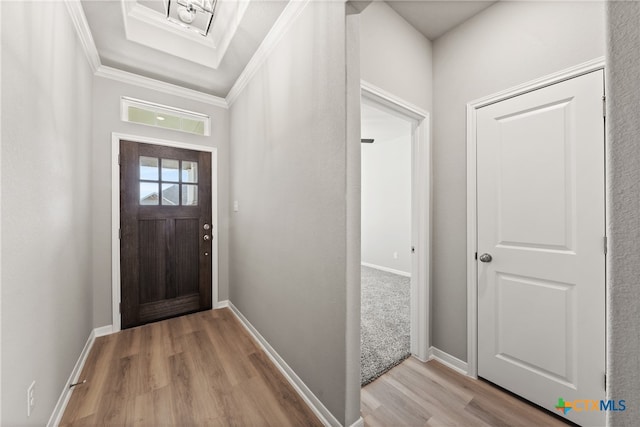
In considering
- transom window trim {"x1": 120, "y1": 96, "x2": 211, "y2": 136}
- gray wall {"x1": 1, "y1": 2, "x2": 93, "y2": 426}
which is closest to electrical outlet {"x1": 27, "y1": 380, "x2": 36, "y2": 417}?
gray wall {"x1": 1, "y1": 2, "x2": 93, "y2": 426}

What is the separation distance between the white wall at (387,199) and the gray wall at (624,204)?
4061 millimetres

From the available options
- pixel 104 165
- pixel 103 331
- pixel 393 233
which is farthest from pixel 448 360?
pixel 104 165

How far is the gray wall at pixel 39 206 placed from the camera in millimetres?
1014

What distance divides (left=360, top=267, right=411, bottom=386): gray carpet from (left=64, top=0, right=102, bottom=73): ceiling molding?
11.4 ft

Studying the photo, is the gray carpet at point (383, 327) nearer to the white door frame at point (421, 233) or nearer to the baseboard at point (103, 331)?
the white door frame at point (421, 233)

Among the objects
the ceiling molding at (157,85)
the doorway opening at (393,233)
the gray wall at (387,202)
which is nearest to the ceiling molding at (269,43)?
the ceiling molding at (157,85)

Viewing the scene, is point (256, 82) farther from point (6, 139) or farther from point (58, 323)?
point (58, 323)

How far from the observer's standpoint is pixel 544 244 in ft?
5.10

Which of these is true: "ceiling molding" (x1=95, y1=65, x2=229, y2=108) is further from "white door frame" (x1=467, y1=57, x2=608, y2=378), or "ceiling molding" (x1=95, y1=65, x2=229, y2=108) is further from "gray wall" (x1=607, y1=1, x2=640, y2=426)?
"gray wall" (x1=607, y1=1, x2=640, y2=426)

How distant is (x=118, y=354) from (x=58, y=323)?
0.88 metres

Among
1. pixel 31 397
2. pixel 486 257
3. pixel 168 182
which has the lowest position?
pixel 31 397

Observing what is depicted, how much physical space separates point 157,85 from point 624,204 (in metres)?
3.74

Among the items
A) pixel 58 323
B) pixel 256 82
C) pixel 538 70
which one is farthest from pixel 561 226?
pixel 58 323

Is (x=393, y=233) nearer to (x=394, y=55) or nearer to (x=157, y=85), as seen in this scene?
(x=394, y=55)
